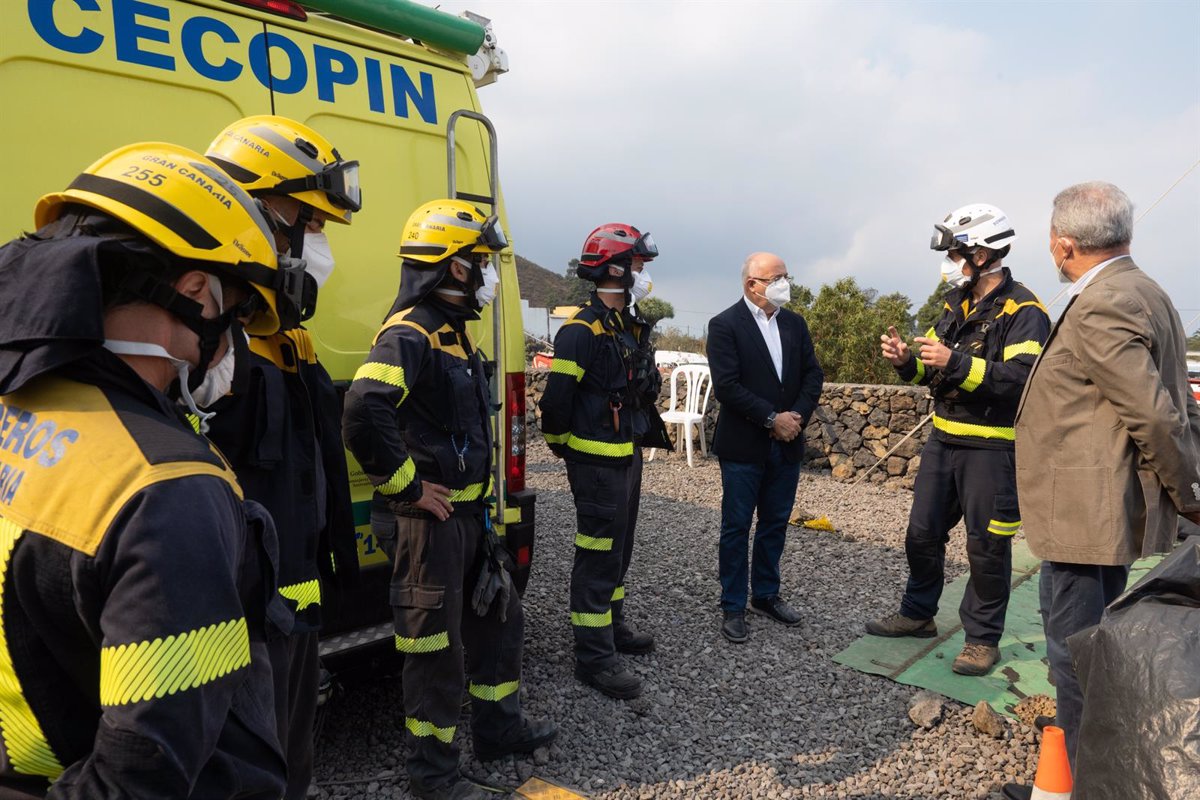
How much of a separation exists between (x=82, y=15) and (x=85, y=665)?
2.17 meters

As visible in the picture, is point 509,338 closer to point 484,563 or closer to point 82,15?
point 484,563

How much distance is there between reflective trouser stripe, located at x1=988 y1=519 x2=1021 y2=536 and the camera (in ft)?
12.0

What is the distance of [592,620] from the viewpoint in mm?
3488

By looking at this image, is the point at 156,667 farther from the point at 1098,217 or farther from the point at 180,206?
the point at 1098,217

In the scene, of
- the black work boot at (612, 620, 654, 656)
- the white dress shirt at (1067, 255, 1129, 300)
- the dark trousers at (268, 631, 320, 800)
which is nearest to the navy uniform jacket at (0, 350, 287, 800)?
the dark trousers at (268, 631, 320, 800)

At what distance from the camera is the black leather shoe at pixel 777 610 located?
4309 mm

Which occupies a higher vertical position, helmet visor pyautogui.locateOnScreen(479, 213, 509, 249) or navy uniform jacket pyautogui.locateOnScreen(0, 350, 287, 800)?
helmet visor pyautogui.locateOnScreen(479, 213, 509, 249)

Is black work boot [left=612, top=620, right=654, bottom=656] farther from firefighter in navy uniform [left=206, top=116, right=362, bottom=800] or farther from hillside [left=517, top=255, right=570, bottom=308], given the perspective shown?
hillside [left=517, top=255, right=570, bottom=308]

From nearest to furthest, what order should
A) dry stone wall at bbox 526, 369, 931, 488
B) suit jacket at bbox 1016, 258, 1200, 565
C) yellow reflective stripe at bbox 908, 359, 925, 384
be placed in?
suit jacket at bbox 1016, 258, 1200, 565
yellow reflective stripe at bbox 908, 359, 925, 384
dry stone wall at bbox 526, 369, 931, 488

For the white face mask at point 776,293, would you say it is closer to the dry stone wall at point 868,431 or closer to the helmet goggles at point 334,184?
the helmet goggles at point 334,184

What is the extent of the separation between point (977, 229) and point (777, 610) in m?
2.29

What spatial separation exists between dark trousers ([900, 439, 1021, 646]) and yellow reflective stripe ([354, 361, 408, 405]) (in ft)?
9.20

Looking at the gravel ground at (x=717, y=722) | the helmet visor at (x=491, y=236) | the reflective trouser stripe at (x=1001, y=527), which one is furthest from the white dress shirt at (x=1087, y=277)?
the helmet visor at (x=491, y=236)

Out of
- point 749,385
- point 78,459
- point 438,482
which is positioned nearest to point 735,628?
point 749,385
